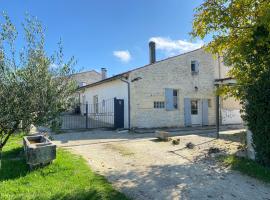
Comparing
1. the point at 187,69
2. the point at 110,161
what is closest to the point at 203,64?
the point at 187,69

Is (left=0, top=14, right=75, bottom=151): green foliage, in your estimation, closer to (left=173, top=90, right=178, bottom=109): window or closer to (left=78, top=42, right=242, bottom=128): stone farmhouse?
(left=78, top=42, right=242, bottom=128): stone farmhouse

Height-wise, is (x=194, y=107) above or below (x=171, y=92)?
below

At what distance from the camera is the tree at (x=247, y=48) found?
24.5ft

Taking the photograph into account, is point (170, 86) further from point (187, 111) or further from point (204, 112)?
point (204, 112)

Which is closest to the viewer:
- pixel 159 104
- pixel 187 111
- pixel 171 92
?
pixel 159 104

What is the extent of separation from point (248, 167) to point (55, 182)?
201 inches

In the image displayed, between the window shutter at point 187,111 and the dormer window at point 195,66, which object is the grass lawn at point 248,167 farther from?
the dormer window at point 195,66

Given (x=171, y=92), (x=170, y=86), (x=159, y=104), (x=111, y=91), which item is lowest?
(x=159, y=104)

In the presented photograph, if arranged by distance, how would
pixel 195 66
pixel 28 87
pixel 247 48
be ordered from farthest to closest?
pixel 195 66
pixel 247 48
pixel 28 87

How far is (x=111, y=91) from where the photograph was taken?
19.7 meters

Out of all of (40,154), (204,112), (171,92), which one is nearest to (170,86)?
(171,92)

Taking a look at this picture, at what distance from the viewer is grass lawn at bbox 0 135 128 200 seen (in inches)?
211

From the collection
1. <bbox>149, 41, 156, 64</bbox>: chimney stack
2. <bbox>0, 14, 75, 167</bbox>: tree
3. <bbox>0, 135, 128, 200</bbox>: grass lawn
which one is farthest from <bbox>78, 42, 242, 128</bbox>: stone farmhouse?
<bbox>0, 14, 75, 167</bbox>: tree

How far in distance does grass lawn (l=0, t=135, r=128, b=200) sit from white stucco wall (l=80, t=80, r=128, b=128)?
25.8ft
